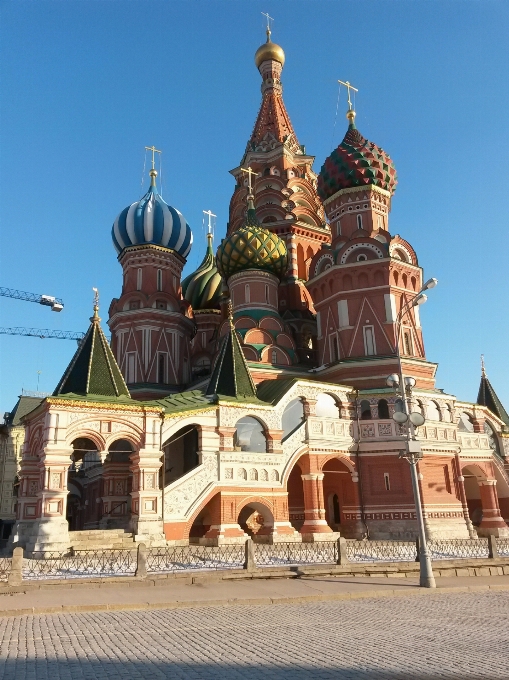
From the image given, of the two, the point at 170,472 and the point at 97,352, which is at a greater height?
the point at 97,352

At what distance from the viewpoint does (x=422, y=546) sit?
11.6 meters

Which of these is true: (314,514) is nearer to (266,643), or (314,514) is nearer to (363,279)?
(363,279)

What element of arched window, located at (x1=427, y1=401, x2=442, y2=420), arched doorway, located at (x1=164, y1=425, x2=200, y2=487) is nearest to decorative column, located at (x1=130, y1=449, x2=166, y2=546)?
arched doorway, located at (x1=164, y1=425, x2=200, y2=487)

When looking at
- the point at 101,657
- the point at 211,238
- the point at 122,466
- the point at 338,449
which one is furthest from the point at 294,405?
the point at 211,238

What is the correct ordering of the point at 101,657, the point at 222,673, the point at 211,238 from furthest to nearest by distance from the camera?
the point at 211,238, the point at 101,657, the point at 222,673

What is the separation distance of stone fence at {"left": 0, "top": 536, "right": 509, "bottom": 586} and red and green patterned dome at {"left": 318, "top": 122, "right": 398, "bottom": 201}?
16043 mm

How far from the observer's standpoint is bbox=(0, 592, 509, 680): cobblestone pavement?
17.1ft

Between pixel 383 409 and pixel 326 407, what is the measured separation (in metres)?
2.40

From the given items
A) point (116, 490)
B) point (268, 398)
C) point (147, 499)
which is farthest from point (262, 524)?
point (116, 490)

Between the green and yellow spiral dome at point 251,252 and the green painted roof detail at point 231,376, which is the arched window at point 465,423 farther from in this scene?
the green and yellow spiral dome at point 251,252

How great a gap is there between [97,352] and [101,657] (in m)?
14.2

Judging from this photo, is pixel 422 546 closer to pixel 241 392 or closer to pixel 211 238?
pixel 241 392

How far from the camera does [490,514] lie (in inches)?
977

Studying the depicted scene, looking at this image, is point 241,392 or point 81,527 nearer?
point 241,392
